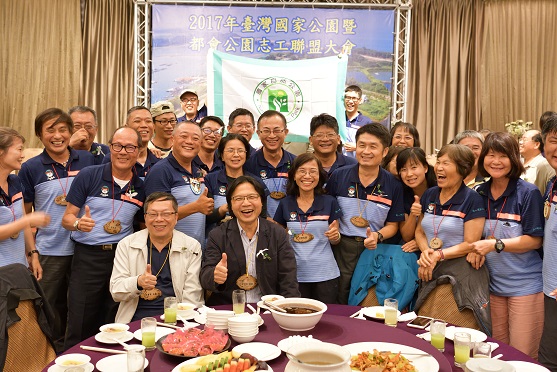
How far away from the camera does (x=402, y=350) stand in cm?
185

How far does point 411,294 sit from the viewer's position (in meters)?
3.15

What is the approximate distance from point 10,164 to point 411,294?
2402 millimetres

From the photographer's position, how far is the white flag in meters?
6.08

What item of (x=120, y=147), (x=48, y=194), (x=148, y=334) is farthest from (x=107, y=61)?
(x=148, y=334)

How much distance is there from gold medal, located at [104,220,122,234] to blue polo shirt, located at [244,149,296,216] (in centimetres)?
102

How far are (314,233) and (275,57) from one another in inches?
145

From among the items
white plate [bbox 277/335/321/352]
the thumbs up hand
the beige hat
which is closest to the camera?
white plate [bbox 277/335/321/352]

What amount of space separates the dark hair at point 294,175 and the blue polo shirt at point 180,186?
58cm

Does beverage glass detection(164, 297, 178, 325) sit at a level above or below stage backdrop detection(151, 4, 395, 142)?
below

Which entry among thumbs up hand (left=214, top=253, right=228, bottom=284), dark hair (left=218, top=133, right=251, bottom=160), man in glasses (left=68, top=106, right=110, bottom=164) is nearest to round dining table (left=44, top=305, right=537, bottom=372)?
thumbs up hand (left=214, top=253, right=228, bottom=284)

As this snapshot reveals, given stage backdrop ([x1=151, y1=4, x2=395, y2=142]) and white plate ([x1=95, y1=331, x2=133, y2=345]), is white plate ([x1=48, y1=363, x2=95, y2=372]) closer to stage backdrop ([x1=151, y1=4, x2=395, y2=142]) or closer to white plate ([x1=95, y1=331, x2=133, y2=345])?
white plate ([x1=95, y1=331, x2=133, y2=345])

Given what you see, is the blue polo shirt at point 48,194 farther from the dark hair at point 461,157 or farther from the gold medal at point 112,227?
the dark hair at point 461,157

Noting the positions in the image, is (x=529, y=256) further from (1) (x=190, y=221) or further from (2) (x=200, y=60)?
(2) (x=200, y=60)

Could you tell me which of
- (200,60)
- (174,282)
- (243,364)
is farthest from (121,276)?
(200,60)
